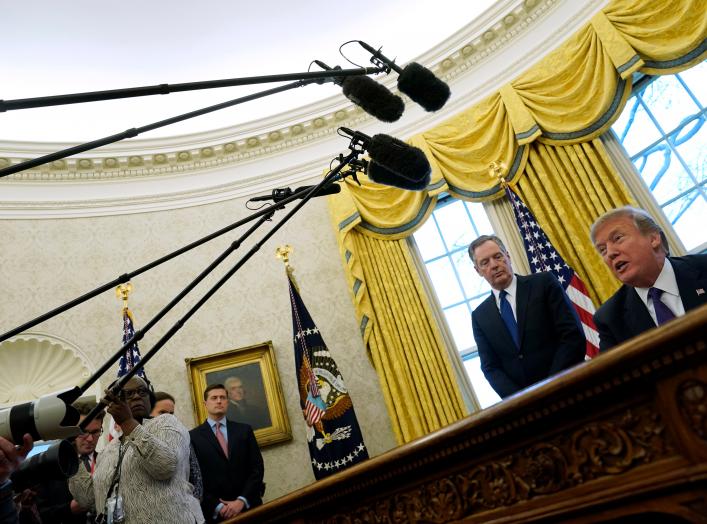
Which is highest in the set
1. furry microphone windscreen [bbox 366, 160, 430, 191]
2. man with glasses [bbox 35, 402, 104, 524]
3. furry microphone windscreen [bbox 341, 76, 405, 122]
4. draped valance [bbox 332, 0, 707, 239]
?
draped valance [bbox 332, 0, 707, 239]

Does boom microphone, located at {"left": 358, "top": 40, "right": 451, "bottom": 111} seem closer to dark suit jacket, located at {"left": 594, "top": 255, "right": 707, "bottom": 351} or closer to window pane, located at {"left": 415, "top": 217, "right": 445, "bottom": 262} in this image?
dark suit jacket, located at {"left": 594, "top": 255, "right": 707, "bottom": 351}

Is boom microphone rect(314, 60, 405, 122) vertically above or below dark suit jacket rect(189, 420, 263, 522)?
above

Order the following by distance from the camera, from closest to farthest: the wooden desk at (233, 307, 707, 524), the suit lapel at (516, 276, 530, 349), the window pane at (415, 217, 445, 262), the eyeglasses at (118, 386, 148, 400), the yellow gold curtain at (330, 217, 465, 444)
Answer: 1. the wooden desk at (233, 307, 707, 524)
2. the eyeglasses at (118, 386, 148, 400)
3. the suit lapel at (516, 276, 530, 349)
4. the yellow gold curtain at (330, 217, 465, 444)
5. the window pane at (415, 217, 445, 262)

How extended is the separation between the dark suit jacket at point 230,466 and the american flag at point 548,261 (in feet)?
8.00

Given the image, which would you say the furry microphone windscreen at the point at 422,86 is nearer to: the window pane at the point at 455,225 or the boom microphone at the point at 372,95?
the boom microphone at the point at 372,95

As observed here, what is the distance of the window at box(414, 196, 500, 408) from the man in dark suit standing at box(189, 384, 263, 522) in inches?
85.8

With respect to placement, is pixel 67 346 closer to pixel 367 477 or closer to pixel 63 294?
pixel 63 294

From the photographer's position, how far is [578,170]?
4738mm

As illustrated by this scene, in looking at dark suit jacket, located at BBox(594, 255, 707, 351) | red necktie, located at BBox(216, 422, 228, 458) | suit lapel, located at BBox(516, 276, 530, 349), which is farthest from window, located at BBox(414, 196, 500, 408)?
dark suit jacket, located at BBox(594, 255, 707, 351)

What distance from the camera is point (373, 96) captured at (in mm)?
1829

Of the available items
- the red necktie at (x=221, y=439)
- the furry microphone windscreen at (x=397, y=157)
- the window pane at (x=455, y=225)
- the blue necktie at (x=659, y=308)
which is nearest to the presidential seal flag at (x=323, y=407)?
the red necktie at (x=221, y=439)

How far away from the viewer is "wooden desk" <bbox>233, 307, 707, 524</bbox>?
901 millimetres

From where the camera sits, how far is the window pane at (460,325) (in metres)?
5.34

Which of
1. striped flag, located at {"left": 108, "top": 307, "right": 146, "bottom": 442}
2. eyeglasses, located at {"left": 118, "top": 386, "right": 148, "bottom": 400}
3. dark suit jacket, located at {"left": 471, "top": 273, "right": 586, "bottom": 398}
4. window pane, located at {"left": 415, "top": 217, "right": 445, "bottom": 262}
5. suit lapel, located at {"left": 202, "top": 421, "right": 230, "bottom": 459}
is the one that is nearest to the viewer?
eyeglasses, located at {"left": 118, "top": 386, "right": 148, "bottom": 400}
